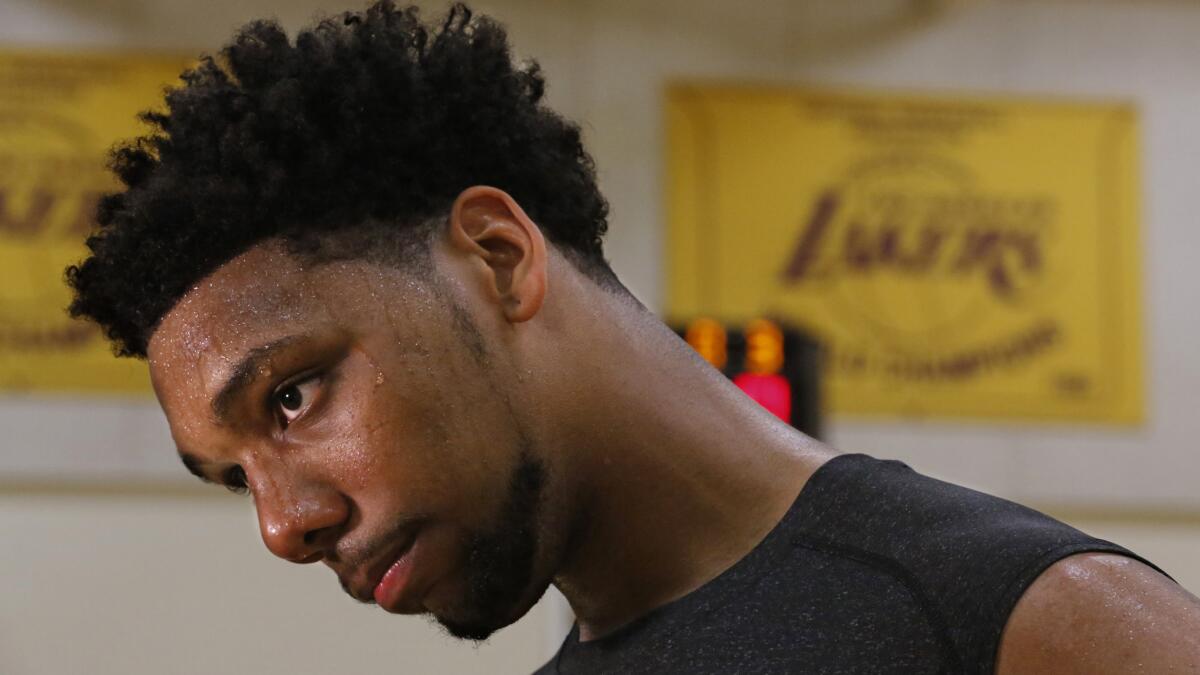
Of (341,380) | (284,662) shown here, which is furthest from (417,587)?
(284,662)

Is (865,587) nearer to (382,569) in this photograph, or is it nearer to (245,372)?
(382,569)

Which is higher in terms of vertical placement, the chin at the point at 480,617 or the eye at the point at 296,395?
the eye at the point at 296,395

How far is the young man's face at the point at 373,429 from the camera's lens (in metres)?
1.17

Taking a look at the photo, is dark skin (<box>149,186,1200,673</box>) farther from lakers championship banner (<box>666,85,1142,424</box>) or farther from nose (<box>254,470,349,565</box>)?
lakers championship banner (<box>666,85,1142,424</box>)

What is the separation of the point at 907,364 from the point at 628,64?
1449 mm

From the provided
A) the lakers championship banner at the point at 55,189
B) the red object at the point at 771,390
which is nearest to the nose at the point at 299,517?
the red object at the point at 771,390

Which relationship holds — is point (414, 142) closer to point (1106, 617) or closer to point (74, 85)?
point (1106, 617)

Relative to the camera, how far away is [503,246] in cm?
125

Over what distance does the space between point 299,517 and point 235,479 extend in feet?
0.41

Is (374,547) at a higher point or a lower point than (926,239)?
lower

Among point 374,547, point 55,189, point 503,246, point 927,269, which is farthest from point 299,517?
point 927,269

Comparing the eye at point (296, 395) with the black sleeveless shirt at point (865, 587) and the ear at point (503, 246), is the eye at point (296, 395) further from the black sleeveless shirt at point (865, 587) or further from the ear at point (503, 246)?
the black sleeveless shirt at point (865, 587)

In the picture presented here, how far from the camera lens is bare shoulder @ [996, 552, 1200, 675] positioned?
95cm

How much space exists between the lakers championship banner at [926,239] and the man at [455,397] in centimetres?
404
